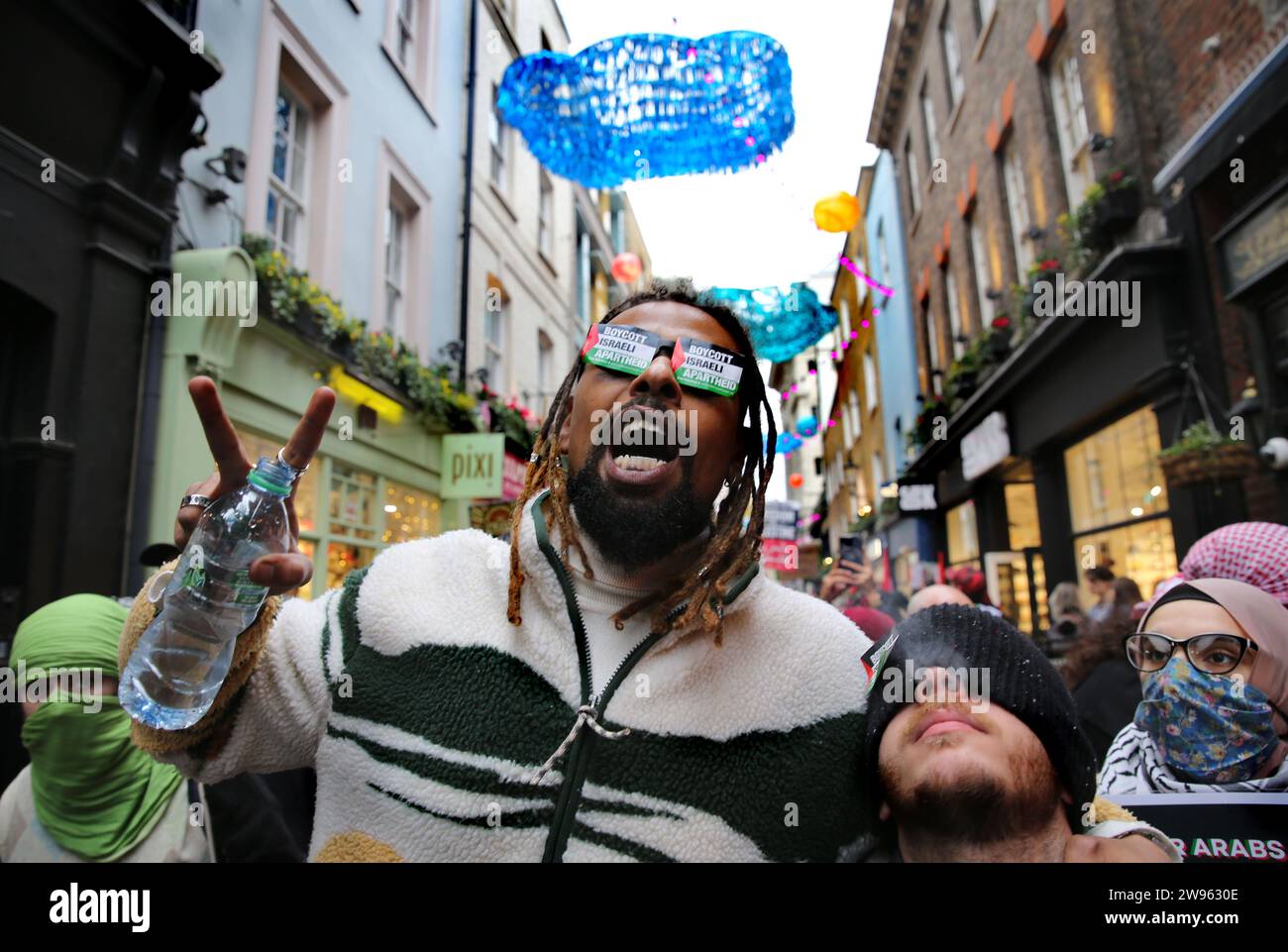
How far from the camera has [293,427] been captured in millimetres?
5398

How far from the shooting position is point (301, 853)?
2082 mm

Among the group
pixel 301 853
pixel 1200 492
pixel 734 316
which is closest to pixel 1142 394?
pixel 1200 492

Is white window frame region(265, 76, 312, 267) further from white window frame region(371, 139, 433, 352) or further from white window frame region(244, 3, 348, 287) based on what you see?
white window frame region(371, 139, 433, 352)

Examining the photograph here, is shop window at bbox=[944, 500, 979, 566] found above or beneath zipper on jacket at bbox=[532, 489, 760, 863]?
above

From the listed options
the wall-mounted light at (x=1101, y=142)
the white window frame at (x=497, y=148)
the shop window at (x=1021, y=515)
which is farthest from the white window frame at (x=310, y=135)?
the shop window at (x=1021, y=515)

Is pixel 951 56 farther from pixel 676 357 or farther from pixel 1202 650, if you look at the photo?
pixel 676 357

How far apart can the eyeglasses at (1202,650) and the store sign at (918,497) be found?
11.5 metres

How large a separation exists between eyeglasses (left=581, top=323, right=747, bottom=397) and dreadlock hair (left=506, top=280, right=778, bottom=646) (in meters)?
0.11

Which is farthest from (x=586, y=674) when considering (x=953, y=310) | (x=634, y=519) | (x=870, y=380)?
(x=870, y=380)

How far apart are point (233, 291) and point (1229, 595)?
5906 mm

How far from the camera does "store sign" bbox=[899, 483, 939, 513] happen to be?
13.1 meters

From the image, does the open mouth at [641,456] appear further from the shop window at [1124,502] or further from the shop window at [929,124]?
the shop window at [929,124]

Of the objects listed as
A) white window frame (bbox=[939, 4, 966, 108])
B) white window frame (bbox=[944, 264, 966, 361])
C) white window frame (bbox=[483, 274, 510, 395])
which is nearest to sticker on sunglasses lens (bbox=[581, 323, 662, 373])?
white window frame (bbox=[483, 274, 510, 395])
